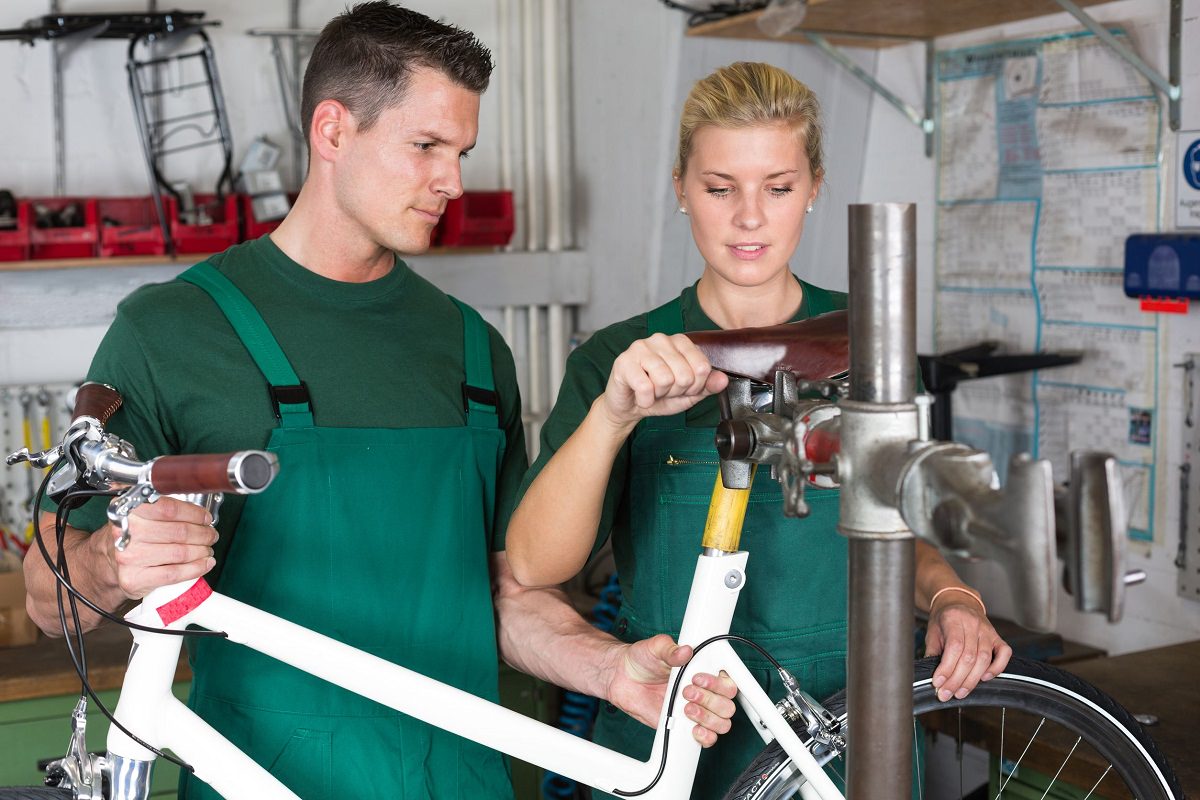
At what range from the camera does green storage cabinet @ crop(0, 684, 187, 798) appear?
2.58 meters

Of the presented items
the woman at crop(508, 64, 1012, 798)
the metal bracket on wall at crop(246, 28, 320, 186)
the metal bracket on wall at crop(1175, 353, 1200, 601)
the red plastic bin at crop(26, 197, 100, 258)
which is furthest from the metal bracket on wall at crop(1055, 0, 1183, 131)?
the red plastic bin at crop(26, 197, 100, 258)

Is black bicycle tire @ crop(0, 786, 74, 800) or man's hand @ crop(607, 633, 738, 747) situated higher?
man's hand @ crop(607, 633, 738, 747)

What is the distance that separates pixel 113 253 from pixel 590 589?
1.47 meters

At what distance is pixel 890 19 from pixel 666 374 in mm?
2020

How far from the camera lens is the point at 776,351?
113cm

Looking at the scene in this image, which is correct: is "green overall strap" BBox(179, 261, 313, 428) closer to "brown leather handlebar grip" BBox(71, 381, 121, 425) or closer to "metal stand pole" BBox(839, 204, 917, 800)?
"brown leather handlebar grip" BBox(71, 381, 121, 425)

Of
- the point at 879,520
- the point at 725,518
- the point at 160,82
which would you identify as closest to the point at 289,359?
the point at 725,518

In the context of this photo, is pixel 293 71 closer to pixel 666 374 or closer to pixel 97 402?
pixel 97 402

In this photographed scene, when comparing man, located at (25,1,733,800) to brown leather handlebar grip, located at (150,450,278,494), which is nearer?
brown leather handlebar grip, located at (150,450,278,494)

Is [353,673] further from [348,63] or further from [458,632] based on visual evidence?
[348,63]

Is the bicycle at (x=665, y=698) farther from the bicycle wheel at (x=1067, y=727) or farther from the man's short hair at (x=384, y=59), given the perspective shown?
the man's short hair at (x=384, y=59)

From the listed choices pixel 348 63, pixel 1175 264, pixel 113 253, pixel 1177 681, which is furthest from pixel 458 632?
pixel 113 253

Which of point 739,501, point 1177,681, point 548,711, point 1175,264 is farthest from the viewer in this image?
point 548,711

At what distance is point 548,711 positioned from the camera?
10.1 ft
